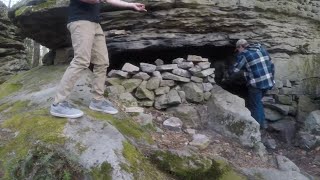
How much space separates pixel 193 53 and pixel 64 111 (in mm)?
4615

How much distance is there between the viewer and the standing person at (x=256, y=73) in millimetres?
7680

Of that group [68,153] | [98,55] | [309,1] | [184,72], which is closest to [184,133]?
[184,72]

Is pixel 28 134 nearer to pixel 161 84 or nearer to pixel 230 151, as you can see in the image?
pixel 161 84

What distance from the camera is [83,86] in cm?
660

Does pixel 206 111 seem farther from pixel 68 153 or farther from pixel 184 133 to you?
pixel 68 153

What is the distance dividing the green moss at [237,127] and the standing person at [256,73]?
1.24 m

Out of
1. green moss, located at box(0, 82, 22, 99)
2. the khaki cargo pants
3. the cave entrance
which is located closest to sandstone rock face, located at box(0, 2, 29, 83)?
green moss, located at box(0, 82, 22, 99)

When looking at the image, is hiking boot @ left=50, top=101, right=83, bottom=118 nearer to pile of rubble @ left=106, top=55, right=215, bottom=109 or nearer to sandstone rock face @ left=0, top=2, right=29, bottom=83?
pile of rubble @ left=106, top=55, right=215, bottom=109

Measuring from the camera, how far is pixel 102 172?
4098 mm

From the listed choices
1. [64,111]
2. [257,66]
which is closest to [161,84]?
[257,66]

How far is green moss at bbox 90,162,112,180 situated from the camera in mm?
4059

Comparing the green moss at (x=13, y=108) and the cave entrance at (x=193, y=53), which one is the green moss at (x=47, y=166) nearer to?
the green moss at (x=13, y=108)

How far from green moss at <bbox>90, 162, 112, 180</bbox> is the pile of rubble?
2.63 metres

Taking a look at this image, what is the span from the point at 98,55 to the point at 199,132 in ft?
7.58
